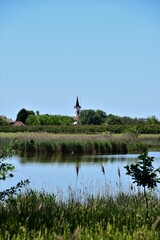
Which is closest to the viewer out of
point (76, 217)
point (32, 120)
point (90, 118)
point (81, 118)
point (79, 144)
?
point (76, 217)

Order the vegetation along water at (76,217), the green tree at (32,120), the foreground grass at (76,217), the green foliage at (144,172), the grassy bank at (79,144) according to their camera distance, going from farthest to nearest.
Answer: the green tree at (32,120)
the grassy bank at (79,144)
the green foliage at (144,172)
the foreground grass at (76,217)
the vegetation along water at (76,217)

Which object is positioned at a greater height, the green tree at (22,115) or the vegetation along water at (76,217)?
the green tree at (22,115)

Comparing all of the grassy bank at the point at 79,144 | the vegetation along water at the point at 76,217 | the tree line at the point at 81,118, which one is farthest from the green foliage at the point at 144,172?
the tree line at the point at 81,118

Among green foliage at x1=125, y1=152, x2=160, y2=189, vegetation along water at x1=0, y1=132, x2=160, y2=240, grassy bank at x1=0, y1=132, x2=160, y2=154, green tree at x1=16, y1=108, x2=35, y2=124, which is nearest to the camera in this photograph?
vegetation along water at x1=0, y1=132, x2=160, y2=240

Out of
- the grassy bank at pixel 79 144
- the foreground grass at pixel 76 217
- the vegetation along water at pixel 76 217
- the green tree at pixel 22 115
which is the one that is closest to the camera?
the vegetation along water at pixel 76 217

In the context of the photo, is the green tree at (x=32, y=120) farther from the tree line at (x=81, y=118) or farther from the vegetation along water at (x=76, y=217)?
the vegetation along water at (x=76, y=217)

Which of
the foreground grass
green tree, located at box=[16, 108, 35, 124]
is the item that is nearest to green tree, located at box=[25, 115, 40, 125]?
green tree, located at box=[16, 108, 35, 124]

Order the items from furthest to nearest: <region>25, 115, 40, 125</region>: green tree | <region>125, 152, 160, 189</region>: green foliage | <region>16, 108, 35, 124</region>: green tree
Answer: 1. <region>16, 108, 35, 124</region>: green tree
2. <region>25, 115, 40, 125</region>: green tree
3. <region>125, 152, 160, 189</region>: green foliage

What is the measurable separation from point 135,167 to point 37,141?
2066cm

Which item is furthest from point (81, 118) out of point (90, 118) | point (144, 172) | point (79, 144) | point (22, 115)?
point (144, 172)

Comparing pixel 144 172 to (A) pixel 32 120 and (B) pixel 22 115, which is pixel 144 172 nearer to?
Answer: (A) pixel 32 120

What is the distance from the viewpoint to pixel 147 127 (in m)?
54.5

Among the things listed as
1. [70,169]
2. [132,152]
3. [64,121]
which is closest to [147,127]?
[132,152]

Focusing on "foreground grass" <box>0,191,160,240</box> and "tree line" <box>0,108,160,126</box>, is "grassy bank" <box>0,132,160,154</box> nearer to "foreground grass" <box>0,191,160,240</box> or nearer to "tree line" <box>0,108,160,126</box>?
"foreground grass" <box>0,191,160,240</box>
